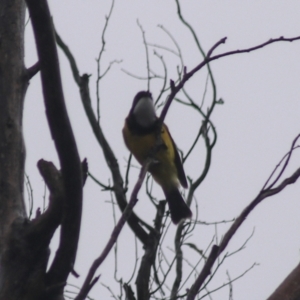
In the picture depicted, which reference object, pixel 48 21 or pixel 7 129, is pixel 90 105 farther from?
pixel 48 21

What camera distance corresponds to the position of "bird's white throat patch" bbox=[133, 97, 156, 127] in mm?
4848

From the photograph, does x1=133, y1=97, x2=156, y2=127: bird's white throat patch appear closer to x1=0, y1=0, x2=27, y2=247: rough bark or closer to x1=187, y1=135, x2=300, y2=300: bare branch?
x1=0, y1=0, x2=27, y2=247: rough bark

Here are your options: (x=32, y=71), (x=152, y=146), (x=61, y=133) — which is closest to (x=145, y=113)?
(x=152, y=146)

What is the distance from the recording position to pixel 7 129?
219 centimetres

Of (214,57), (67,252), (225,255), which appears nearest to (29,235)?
(67,252)

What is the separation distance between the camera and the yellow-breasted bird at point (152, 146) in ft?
16.0

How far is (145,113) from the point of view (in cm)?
486

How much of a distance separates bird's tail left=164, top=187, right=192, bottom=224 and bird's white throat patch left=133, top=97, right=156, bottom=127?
0.70 meters

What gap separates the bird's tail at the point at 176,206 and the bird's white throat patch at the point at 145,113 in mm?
705

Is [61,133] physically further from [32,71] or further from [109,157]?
[109,157]

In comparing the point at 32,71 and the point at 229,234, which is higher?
the point at 32,71

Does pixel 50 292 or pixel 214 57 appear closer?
pixel 50 292

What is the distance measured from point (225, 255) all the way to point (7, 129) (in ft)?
Answer: 7.15

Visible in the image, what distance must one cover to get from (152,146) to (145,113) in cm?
33
